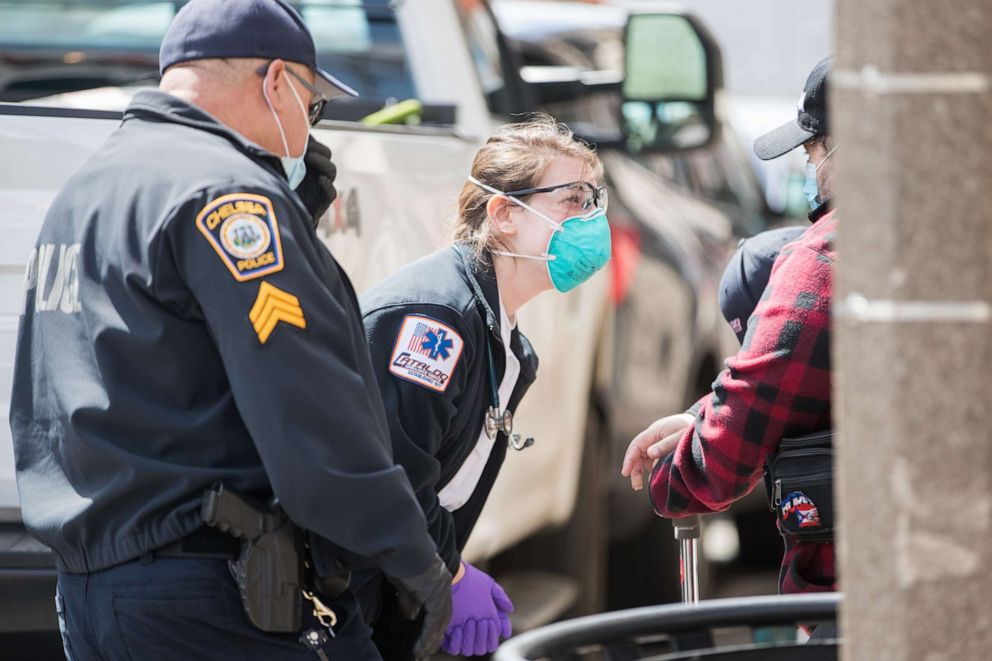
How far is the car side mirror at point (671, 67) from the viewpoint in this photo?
215 inches

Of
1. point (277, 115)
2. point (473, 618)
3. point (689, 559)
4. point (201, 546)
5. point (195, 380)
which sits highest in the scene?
point (277, 115)

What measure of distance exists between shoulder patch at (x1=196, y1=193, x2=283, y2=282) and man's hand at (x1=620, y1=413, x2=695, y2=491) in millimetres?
878

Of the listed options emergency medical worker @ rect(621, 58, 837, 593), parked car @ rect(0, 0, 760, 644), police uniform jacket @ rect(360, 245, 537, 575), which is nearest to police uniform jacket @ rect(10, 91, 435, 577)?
police uniform jacket @ rect(360, 245, 537, 575)

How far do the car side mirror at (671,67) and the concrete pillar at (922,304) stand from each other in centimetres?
422

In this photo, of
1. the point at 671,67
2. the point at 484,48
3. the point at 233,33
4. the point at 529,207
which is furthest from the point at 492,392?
the point at 671,67

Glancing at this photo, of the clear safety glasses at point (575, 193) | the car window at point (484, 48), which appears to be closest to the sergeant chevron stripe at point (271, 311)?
the clear safety glasses at point (575, 193)

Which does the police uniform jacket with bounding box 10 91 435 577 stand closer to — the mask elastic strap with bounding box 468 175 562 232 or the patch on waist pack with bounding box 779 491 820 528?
the patch on waist pack with bounding box 779 491 820 528

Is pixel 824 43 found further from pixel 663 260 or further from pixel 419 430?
pixel 419 430

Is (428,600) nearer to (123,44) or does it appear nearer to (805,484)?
(805,484)

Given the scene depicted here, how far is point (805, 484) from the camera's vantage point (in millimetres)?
2637

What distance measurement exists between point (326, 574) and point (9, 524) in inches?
50.5

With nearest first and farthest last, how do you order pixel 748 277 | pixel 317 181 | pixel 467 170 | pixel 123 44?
1. pixel 748 277
2. pixel 317 181
3. pixel 467 170
4. pixel 123 44

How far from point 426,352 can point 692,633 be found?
1.18 m

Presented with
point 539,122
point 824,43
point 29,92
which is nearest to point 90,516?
point 539,122
